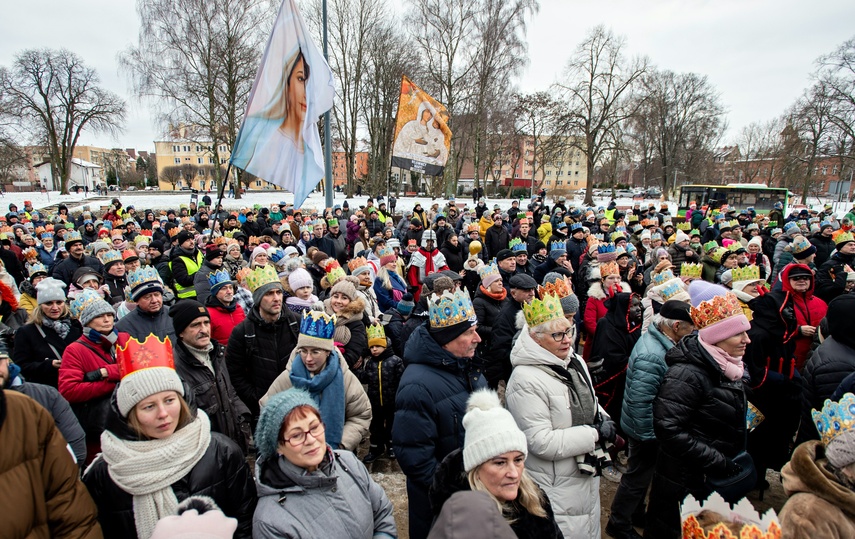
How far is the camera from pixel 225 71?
3073 cm

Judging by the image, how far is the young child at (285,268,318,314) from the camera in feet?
15.1

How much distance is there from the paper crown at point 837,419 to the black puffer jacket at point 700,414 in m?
0.62

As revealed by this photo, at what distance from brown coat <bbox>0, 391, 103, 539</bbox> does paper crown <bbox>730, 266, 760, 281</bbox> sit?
592 centimetres

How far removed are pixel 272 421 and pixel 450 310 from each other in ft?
3.63

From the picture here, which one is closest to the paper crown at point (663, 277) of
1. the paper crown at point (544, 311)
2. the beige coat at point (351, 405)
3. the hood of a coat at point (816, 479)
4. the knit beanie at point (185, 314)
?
the paper crown at point (544, 311)

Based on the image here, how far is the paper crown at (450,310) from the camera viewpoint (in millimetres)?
2521

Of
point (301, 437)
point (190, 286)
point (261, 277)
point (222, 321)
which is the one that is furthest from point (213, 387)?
point (190, 286)

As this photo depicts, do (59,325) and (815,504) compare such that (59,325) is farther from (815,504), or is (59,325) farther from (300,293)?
(815,504)

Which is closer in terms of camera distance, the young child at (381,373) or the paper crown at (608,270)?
the young child at (381,373)

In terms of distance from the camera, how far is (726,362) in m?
2.63

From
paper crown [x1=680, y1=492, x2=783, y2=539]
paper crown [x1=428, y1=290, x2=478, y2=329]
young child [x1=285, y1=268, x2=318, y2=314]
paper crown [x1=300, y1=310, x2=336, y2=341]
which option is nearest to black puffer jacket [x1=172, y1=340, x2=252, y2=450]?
paper crown [x1=300, y1=310, x2=336, y2=341]

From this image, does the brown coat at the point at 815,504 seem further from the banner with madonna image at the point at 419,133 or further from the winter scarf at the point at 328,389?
the banner with madonna image at the point at 419,133

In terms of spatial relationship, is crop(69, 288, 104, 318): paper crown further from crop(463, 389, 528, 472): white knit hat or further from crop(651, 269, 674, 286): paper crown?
crop(651, 269, 674, 286): paper crown

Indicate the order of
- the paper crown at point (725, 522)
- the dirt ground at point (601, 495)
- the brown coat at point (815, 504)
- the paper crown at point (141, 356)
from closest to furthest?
1. the paper crown at point (725, 522)
2. the brown coat at point (815, 504)
3. the paper crown at point (141, 356)
4. the dirt ground at point (601, 495)
